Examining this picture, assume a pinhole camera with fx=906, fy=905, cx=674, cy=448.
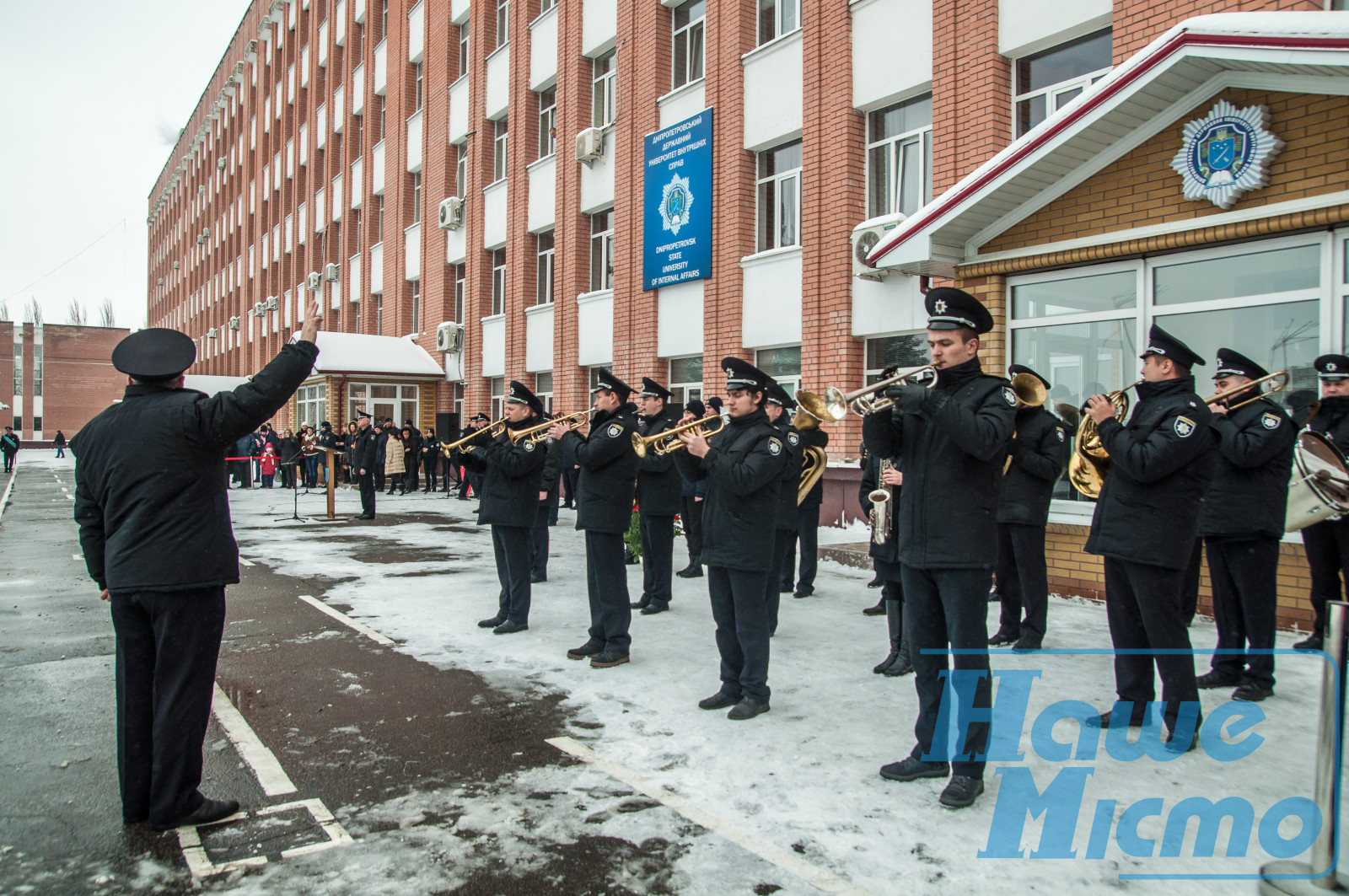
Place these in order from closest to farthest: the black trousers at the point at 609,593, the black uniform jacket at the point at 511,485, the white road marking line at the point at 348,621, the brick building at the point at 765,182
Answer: the black trousers at the point at 609,593, the white road marking line at the point at 348,621, the black uniform jacket at the point at 511,485, the brick building at the point at 765,182

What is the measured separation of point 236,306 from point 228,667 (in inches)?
1789

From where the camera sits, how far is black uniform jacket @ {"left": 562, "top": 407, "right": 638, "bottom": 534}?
21.1 ft

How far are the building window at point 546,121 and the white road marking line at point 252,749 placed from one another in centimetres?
1764

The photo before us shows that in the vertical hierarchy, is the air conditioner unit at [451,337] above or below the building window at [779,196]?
below

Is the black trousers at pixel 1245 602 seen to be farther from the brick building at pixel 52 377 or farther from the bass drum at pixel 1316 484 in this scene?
the brick building at pixel 52 377

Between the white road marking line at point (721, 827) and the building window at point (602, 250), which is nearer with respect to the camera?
the white road marking line at point (721, 827)

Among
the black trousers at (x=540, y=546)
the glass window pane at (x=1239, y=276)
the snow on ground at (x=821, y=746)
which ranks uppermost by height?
the glass window pane at (x=1239, y=276)

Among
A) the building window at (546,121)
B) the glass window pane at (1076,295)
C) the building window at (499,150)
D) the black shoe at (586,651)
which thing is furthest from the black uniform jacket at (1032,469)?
the building window at (499,150)

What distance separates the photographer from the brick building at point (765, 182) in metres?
7.88

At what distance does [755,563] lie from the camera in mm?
5105

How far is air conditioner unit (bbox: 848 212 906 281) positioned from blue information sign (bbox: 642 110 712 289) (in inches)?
141

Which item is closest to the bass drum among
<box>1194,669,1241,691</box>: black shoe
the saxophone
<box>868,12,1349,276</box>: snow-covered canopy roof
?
<box>1194,669,1241,691</box>: black shoe

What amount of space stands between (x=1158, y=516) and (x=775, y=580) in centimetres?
228

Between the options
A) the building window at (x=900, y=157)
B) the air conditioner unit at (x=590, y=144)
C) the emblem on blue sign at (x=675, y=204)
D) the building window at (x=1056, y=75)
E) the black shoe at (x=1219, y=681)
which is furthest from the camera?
the air conditioner unit at (x=590, y=144)
